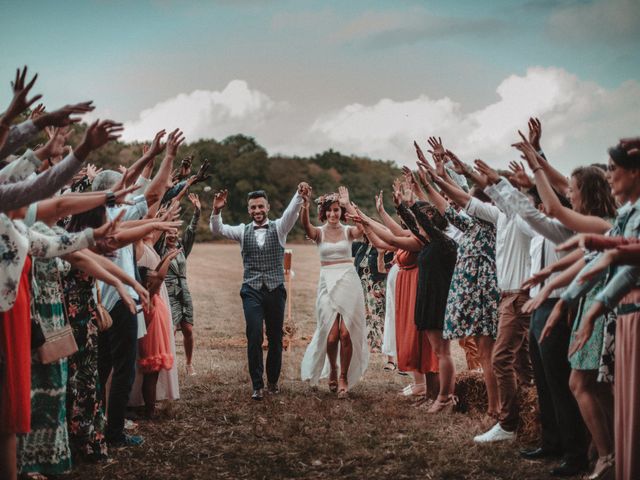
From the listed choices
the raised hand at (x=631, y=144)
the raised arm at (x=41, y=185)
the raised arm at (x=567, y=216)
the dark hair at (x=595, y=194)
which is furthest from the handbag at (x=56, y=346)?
the raised hand at (x=631, y=144)

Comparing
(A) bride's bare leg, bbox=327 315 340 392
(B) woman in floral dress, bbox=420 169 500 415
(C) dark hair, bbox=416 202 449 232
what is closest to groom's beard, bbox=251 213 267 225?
(A) bride's bare leg, bbox=327 315 340 392

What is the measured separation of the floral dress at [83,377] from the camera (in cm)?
500

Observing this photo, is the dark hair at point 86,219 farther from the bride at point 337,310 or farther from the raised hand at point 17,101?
the bride at point 337,310

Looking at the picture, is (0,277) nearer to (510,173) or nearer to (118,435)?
(118,435)

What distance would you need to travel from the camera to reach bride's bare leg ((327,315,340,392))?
324 inches

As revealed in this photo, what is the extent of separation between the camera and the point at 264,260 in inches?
318

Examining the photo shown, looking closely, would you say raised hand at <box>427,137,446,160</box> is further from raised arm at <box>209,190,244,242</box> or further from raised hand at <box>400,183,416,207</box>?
raised arm at <box>209,190,244,242</box>

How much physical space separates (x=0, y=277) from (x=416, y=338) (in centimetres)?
472

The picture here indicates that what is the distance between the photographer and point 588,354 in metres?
4.27

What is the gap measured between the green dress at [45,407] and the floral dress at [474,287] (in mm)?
3381

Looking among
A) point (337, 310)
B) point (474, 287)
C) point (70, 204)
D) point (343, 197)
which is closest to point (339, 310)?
point (337, 310)

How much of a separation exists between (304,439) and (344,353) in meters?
2.34

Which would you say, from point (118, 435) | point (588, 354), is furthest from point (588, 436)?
point (118, 435)

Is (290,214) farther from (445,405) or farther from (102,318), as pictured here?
(102,318)
